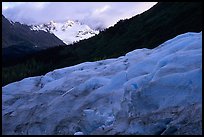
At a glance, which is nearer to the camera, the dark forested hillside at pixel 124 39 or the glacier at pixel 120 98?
the glacier at pixel 120 98

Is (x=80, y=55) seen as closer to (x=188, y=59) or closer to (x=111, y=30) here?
(x=111, y=30)

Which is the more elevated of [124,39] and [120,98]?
[124,39]

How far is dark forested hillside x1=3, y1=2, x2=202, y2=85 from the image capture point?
38500 mm

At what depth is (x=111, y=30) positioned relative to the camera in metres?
51.2

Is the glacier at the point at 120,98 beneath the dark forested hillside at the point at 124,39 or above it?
beneath

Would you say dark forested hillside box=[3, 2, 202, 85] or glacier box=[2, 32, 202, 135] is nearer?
glacier box=[2, 32, 202, 135]

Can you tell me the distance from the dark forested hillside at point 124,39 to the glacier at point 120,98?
1476cm

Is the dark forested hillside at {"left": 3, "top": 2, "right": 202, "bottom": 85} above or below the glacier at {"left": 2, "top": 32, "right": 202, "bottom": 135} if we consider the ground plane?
above

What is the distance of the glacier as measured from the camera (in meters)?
14.9

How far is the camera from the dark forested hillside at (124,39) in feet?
126

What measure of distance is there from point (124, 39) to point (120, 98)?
2791 centimetres

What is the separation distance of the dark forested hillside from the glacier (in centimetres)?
1476

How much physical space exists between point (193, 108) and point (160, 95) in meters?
1.64

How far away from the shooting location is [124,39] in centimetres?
4494
